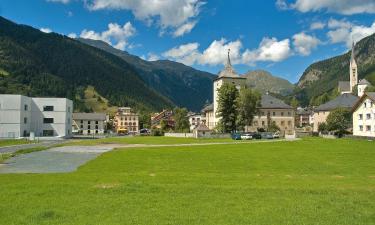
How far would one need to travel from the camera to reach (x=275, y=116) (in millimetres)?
127125

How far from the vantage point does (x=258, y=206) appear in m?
14.1

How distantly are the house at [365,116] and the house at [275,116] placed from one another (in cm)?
3741

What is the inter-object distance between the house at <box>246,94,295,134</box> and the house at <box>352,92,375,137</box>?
3741cm

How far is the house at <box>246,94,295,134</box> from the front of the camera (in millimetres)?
125144

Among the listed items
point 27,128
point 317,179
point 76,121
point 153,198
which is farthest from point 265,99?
point 153,198

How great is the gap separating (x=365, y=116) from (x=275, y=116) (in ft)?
144

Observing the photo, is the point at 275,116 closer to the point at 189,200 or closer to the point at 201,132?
the point at 201,132

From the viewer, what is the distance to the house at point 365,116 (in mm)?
81938

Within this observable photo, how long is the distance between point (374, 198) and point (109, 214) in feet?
34.2

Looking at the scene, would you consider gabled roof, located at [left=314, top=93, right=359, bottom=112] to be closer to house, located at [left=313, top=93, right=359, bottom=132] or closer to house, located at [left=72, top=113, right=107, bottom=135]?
house, located at [left=313, top=93, right=359, bottom=132]

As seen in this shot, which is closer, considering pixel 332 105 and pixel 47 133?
pixel 47 133

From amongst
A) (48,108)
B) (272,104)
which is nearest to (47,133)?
(48,108)

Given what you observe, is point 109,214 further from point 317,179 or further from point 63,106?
point 63,106

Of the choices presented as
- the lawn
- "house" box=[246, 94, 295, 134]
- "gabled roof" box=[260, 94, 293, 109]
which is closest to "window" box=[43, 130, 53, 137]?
"house" box=[246, 94, 295, 134]
